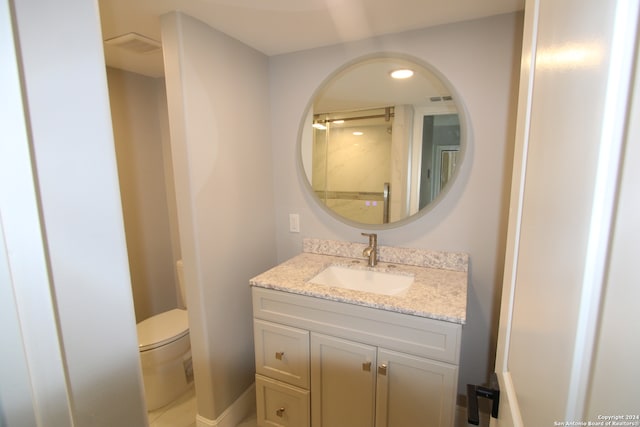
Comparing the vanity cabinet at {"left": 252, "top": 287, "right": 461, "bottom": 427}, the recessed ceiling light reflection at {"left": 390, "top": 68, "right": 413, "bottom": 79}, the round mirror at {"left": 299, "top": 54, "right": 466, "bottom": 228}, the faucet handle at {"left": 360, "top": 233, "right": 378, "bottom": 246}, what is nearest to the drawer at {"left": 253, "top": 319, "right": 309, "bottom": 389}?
the vanity cabinet at {"left": 252, "top": 287, "right": 461, "bottom": 427}

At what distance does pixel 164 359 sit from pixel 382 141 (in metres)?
1.86

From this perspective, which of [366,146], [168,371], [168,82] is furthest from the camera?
[168,371]

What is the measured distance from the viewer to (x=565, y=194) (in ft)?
1.21

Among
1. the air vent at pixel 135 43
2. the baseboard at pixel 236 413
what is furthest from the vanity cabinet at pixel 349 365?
the air vent at pixel 135 43

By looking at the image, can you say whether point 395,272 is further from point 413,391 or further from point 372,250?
point 413,391

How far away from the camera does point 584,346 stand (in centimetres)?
30

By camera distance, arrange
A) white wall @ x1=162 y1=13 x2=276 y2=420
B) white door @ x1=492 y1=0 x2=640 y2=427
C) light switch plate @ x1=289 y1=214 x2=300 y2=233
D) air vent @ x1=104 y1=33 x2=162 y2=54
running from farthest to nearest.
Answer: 1. light switch plate @ x1=289 y1=214 x2=300 y2=233
2. air vent @ x1=104 y1=33 x2=162 y2=54
3. white wall @ x1=162 y1=13 x2=276 y2=420
4. white door @ x1=492 y1=0 x2=640 y2=427

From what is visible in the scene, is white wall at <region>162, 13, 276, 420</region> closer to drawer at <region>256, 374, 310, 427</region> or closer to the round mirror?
drawer at <region>256, 374, 310, 427</region>

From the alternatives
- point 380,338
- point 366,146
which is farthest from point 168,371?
point 366,146

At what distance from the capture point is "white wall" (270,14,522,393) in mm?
1371

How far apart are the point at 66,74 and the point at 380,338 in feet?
4.07

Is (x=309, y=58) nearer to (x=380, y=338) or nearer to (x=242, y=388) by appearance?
(x=380, y=338)

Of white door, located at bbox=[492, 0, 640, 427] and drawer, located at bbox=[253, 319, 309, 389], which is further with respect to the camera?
drawer, located at bbox=[253, 319, 309, 389]

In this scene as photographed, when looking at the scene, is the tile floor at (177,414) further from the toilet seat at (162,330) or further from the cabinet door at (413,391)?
the cabinet door at (413,391)
